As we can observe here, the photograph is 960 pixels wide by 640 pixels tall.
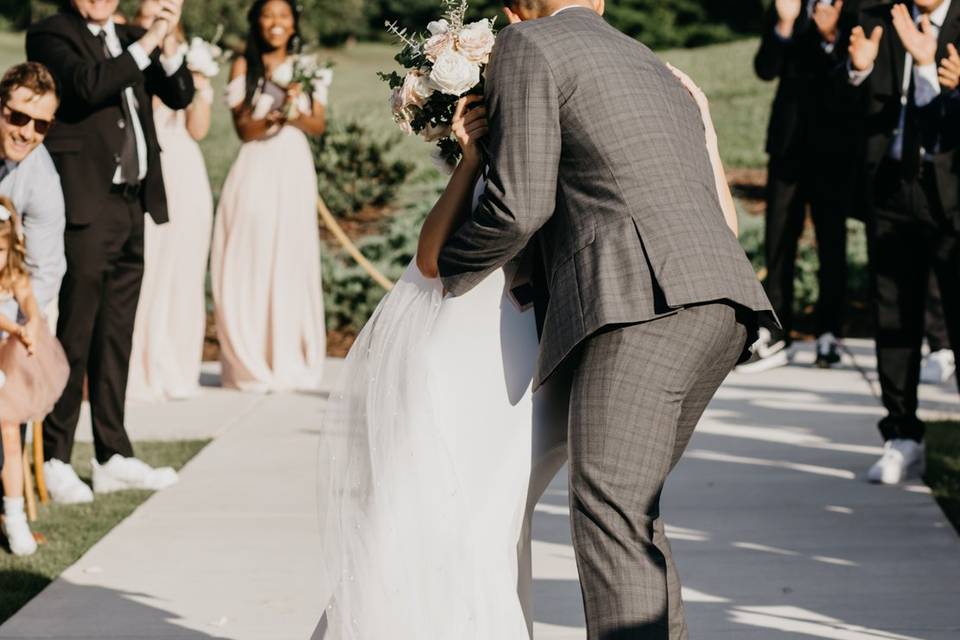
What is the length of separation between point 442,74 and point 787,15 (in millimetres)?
6586

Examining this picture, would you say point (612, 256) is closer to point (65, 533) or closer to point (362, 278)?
point (65, 533)

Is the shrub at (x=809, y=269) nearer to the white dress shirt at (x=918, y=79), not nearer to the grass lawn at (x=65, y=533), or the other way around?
the white dress shirt at (x=918, y=79)

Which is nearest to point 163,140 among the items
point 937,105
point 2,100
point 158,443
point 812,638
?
point 158,443

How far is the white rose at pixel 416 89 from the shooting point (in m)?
3.93

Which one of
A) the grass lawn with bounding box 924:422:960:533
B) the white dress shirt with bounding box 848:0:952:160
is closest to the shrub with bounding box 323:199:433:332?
the grass lawn with bounding box 924:422:960:533

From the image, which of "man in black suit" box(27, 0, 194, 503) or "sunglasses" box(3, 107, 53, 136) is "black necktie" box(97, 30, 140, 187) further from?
"sunglasses" box(3, 107, 53, 136)

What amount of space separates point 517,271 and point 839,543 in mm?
2781

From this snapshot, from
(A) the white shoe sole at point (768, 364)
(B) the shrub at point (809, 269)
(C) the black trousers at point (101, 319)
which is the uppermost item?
(C) the black trousers at point (101, 319)

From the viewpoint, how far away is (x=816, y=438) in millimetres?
8492

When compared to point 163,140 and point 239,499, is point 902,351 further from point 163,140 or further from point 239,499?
point 163,140

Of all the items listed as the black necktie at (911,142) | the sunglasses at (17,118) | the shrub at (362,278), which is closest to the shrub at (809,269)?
the shrub at (362,278)

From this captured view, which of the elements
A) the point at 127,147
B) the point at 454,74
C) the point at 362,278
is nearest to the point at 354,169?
the point at 362,278

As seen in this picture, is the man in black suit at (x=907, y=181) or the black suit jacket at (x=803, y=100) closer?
the man in black suit at (x=907, y=181)

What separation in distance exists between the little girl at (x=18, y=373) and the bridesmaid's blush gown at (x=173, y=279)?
3.45m
